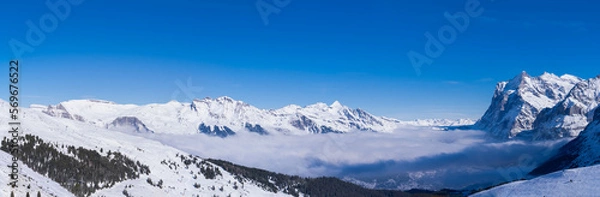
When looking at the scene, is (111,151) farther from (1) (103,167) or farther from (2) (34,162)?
(2) (34,162)

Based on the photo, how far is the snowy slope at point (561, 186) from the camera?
36.4 m

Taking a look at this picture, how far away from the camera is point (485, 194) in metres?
42.7

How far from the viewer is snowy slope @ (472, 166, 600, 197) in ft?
120

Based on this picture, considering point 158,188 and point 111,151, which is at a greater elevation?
point 111,151

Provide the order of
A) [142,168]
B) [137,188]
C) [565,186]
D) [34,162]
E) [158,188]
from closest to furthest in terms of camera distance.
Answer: [565,186] < [34,162] < [137,188] < [158,188] < [142,168]

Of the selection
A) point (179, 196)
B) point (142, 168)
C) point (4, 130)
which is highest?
point (4, 130)

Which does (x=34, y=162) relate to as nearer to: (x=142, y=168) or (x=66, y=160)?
(x=66, y=160)

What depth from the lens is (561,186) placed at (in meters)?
38.0

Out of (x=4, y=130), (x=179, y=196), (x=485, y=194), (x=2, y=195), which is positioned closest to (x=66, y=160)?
(x=4, y=130)

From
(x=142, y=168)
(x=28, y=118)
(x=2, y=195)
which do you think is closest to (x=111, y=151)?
(x=142, y=168)

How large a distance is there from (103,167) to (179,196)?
87.1 ft

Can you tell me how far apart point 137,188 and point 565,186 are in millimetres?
130758

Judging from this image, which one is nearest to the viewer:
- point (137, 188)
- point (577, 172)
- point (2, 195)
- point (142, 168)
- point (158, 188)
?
point (577, 172)

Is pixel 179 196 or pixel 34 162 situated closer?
pixel 34 162
